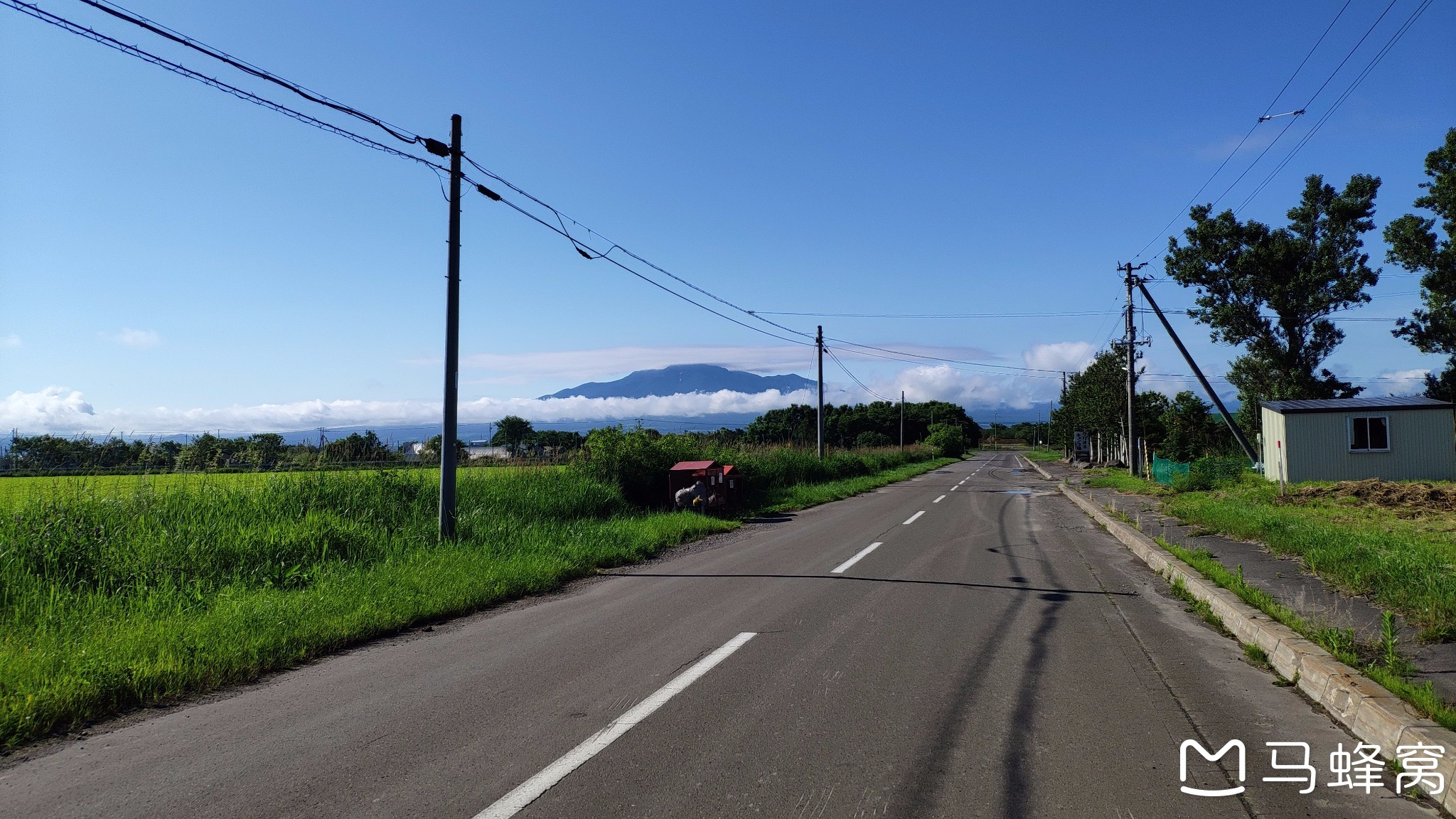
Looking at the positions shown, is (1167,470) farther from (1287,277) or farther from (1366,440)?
(1287,277)

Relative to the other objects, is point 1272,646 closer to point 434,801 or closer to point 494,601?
point 434,801

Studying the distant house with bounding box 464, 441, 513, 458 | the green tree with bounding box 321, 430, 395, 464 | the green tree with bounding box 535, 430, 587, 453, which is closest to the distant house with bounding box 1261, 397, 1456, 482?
the green tree with bounding box 535, 430, 587, 453

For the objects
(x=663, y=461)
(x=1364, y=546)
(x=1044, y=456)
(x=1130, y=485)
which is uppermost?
(x=663, y=461)

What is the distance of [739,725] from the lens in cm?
399

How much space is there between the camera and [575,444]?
56.0 feet

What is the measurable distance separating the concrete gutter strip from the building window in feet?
65.9

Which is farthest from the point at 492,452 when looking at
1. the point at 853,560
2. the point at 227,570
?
the point at 853,560

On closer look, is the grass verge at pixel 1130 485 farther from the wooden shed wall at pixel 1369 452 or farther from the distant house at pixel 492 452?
the distant house at pixel 492 452

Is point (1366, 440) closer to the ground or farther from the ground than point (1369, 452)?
farther from the ground

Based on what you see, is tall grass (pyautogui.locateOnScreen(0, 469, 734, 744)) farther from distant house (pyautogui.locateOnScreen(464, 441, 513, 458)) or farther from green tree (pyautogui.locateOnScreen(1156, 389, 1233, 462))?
green tree (pyautogui.locateOnScreen(1156, 389, 1233, 462))

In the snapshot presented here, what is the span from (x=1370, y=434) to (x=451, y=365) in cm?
2563

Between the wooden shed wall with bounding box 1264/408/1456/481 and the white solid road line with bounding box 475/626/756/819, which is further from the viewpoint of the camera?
the wooden shed wall with bounding box 1264/408/1456/481

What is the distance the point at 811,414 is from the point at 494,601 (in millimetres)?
93406

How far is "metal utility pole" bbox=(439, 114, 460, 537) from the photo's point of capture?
9.80 meters
